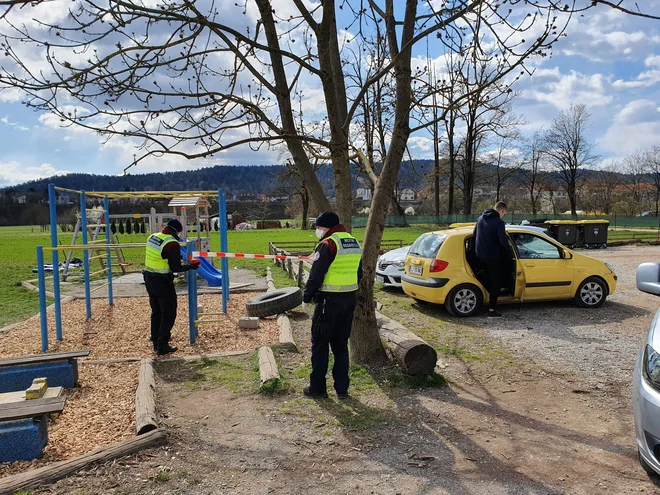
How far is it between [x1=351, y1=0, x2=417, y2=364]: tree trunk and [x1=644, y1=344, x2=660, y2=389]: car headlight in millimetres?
2919

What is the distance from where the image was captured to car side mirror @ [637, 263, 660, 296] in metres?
4.19

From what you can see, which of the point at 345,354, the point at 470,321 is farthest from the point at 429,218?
the point at 345,354

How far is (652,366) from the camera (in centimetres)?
332

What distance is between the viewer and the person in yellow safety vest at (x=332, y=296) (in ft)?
16.0

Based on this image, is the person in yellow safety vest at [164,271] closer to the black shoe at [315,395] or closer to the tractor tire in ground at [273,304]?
the tractor tire in ground at [273,304]

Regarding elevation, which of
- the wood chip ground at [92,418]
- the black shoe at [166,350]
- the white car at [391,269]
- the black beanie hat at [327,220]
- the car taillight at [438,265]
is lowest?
the wood chip ground at [92,418]

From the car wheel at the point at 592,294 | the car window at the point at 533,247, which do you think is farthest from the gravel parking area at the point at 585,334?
the car window at the point at 533,247

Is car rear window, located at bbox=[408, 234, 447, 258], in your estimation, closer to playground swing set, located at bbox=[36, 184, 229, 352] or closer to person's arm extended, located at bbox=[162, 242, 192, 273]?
playground swing set, located at bbox=[36, 184, 229, 352]

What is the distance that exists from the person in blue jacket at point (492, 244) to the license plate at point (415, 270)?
1.05m

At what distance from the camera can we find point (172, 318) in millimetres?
6926

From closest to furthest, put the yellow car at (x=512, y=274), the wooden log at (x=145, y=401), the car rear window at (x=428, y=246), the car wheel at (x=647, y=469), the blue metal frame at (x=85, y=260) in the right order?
the car wheel at (x=647, y=469) → the wooden log at (x=145, y=401) → the yellow car at (x=512, y=274) → the car rear window at (x=428, y=246) → the blue metal frame at (x=85, y=260)

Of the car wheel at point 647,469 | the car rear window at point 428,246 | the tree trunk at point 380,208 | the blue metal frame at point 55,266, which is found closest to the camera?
the car wheel at point 647,469

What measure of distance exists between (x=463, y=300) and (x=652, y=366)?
217 inches

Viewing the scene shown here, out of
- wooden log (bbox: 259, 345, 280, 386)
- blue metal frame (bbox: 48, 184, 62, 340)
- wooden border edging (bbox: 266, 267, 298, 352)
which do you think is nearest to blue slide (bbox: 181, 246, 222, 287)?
wooden border edging (bbox: 266, 267, 298, 352)
